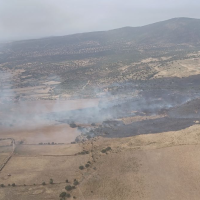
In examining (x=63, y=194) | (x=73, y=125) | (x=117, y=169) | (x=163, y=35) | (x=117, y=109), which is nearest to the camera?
(x=63, y=194)

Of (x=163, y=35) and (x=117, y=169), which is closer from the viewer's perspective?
(x=117, y=169)

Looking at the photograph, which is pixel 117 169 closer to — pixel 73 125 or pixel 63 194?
pixel 63 194

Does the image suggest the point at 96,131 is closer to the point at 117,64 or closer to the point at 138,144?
the point at 138,144

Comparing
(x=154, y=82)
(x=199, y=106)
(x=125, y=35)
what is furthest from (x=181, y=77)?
(x=125, y=35)

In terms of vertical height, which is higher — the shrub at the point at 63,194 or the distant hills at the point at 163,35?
the distant hills at the point at 163,35

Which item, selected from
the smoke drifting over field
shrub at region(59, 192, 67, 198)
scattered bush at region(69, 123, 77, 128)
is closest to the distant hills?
the smoke drifting over field

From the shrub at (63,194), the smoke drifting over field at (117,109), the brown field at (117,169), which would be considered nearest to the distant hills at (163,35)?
the smoke drifting over field at (117,109)

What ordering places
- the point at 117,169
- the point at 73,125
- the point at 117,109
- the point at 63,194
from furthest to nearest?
the point at 117,109 → the point at 73,125 → the point at 117,169 → the point at 63,194

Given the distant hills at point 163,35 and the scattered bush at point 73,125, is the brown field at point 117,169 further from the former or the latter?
the distant hills at point 163,35

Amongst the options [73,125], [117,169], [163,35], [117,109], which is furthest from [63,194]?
[163,35]

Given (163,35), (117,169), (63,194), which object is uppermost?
(163,35)

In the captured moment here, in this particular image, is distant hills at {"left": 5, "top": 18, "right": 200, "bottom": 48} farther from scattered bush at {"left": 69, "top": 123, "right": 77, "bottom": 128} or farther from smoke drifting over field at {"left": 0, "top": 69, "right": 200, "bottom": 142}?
scattered bush at {"left": 69, "top": 123, "right": 77, "bottom": 128}
